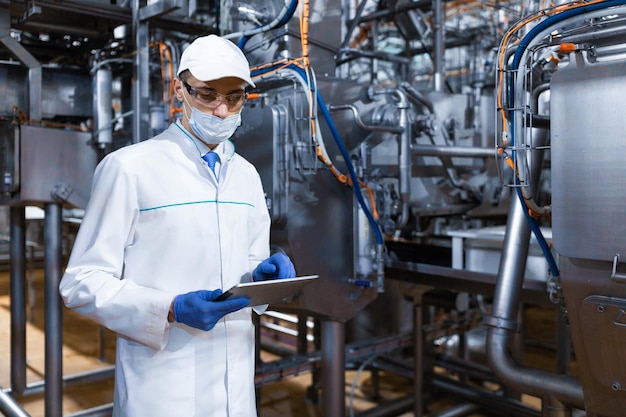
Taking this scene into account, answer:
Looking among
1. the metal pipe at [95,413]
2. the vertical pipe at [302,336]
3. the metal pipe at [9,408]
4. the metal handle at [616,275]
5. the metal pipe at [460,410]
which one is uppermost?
the metal handle at [616,275]

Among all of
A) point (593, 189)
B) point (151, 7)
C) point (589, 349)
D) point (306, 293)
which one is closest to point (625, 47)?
point (593, 189)

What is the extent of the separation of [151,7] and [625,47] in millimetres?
1964

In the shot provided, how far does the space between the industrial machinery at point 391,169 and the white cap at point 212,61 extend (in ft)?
2.38

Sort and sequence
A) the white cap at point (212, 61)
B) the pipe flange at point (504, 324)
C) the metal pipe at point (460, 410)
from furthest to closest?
the metal pipe at point (460, 410)
the pipe flange at point (504, 324)
the white cap at point (212, 61)

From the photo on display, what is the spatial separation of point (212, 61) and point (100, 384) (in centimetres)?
297

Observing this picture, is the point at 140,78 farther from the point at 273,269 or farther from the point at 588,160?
the point at 588,160

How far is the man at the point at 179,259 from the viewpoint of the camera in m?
1.27

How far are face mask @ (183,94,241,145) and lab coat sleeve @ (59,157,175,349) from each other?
0.20m

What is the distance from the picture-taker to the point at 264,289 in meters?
1.29

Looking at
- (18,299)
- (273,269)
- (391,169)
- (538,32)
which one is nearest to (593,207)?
(538,32)

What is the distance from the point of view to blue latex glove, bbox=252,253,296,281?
4.82ft

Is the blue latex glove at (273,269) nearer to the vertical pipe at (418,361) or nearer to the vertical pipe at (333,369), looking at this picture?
the vertical pipe at (333,369)

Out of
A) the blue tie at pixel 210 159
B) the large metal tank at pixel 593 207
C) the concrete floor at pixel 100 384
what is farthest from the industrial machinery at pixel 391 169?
the blue tie at pixel 210 159

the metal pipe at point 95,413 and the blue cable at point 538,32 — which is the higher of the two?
the blue cable at point 538,32
